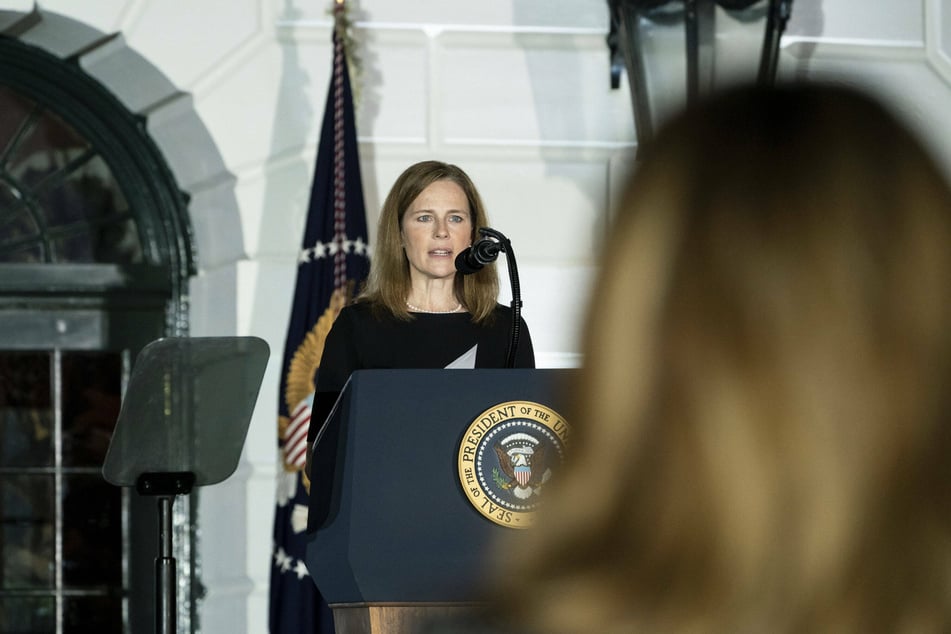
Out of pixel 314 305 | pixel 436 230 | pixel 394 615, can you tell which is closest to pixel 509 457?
pixel 394 615

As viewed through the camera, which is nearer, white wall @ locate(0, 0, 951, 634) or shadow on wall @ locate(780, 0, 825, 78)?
white wall @ locate(0, 0, 951, 634)

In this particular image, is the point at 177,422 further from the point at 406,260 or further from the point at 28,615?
the point at 28,615

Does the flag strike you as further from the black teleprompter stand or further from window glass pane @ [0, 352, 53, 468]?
window glass pane @ [0, 352, 53, 468]

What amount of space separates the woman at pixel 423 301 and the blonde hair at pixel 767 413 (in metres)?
2.02

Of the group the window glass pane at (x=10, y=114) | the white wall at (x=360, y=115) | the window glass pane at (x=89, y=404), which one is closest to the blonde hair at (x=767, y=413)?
the white wall at (x=360, y=115)

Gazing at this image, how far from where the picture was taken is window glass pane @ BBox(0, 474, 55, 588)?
539 centimetres

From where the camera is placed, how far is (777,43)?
14.7 feet

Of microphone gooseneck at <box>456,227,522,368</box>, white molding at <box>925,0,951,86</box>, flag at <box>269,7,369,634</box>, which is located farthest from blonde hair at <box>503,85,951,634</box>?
white molding at <box>925,0,951,86</box>

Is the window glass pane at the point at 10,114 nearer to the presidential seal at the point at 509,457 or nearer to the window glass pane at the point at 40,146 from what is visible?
the window glass pane at the point at 40,146

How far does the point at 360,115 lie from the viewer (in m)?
5.22

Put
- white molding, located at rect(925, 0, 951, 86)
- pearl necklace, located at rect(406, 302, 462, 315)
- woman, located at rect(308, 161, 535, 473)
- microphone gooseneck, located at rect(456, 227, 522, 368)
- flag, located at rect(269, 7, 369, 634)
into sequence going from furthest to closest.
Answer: white molding, located at rect(925, 0, 951, 86) < flag, located at rect(269, 7, 369, 634) < pearl necklace, located at rect(406, 302, 462, 315) < woman, located at rect(308, 161, 535, 473) < microphone gooseneck, located at rect(456, 227, 522, 368)

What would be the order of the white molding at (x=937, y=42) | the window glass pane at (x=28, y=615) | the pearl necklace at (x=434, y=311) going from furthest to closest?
the white molding at (x=937, y=42) → the window glass pane at (x=28, y=615) → the pearl necklace at (x=434, y=311)

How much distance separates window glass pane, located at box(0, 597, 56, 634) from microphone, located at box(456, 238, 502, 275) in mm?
3420

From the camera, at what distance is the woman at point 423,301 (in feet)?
9.75
